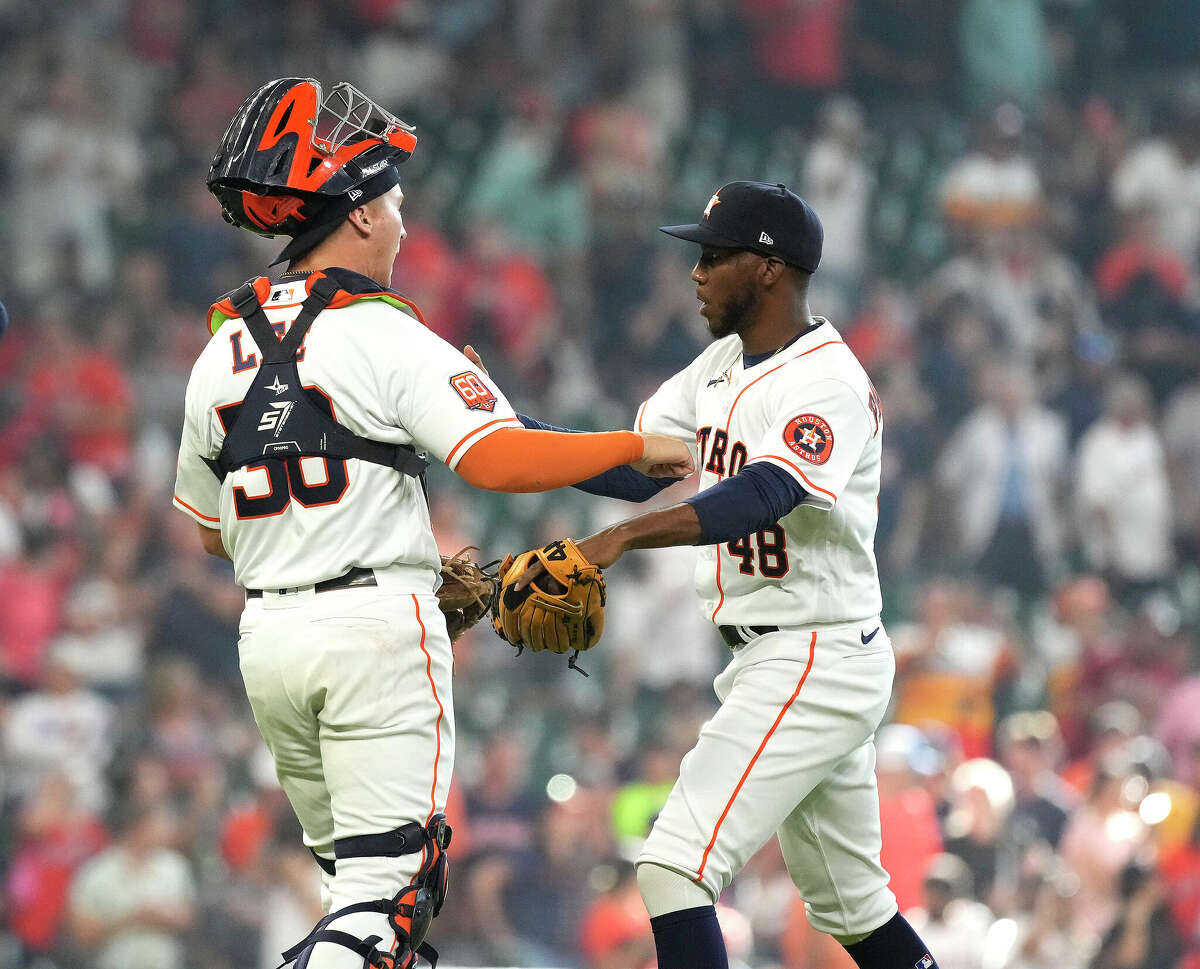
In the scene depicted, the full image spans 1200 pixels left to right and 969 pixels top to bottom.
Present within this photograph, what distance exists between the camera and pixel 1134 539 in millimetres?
8672

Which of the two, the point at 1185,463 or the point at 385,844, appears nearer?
the point at 385,844

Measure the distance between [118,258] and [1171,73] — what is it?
6669 millimetres

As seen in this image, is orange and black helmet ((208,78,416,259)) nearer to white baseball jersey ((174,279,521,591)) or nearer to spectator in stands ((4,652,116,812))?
white baseball jersey ((174,279,521,591))

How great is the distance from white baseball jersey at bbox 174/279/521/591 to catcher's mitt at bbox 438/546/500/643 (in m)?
0.33

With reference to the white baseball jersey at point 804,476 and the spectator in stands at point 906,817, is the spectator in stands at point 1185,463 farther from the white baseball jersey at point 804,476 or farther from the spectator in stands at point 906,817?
the white baseball jersey at point 804,476

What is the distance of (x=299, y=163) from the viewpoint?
9.91ft

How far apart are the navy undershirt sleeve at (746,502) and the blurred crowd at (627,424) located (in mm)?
3381

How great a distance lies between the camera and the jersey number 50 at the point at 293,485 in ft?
9.58

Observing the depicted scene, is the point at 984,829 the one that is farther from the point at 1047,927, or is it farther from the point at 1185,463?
the point at 1185,463

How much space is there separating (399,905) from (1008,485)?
6.40m

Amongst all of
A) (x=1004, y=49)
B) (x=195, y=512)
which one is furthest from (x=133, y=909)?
(x=1004, y=49)

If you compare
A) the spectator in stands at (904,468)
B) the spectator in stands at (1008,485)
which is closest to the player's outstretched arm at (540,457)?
the spectator in stands at (904,468)

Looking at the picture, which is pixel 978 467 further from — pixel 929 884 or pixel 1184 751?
pixel 929 884

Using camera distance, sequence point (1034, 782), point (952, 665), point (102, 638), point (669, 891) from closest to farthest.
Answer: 1. point (669, 891)
2. point (1034, 782)
3. point (102, 638)
4. point (952, 665)
